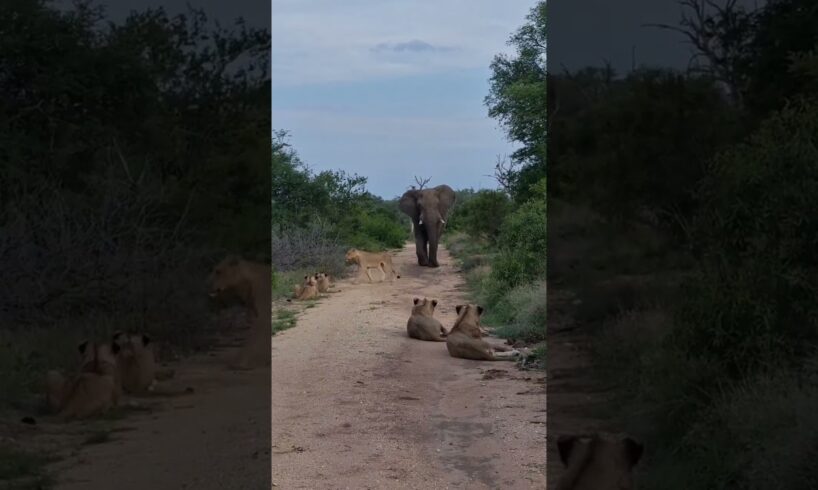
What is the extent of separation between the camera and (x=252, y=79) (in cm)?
600

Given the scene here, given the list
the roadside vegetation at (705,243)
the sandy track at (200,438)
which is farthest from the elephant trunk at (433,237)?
the roadside vegetation at (705,243)

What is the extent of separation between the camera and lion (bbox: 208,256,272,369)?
5.82 m

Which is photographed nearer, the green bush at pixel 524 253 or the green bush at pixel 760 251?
the green bush at pixel 760 251

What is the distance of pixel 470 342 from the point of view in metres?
10.8

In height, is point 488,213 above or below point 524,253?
above

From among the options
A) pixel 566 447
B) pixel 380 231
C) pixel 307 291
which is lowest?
pixel 566 447

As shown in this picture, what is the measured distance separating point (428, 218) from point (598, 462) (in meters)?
18.8

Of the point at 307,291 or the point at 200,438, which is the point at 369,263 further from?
the point at 200,438

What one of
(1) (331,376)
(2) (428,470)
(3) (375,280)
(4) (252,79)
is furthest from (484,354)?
(3) (375,280)

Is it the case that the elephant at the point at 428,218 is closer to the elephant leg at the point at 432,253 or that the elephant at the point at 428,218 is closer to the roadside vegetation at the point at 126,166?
Result: the elephant leg at the point at 432,253

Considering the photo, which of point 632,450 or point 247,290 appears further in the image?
point 247,290

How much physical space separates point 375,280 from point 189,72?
14240mm

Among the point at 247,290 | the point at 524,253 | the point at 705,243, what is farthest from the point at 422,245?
the point at 705,243

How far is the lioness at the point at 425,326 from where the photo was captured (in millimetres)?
12398
